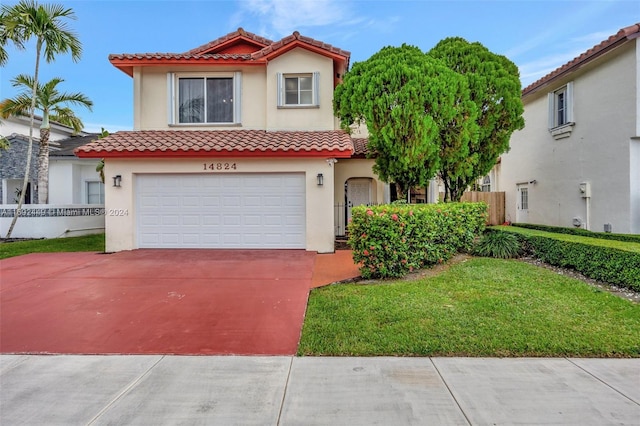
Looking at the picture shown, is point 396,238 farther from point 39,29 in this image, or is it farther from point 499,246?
point 39,29

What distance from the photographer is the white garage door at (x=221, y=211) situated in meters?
11.2

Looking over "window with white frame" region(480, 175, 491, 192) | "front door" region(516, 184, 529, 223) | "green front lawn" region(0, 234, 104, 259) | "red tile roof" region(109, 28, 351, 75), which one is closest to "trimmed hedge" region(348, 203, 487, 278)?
"red tile roof" region(109, 28, 351, 75)

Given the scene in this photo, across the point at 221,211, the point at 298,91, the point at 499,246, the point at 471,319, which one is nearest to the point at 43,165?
the point at 221,211

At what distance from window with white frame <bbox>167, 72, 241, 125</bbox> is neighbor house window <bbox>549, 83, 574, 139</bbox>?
38.3 ft

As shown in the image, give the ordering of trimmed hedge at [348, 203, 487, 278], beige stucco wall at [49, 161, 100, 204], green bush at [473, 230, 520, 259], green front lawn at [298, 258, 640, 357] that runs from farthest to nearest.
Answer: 1. beige stucco wall at [49, 161, 100, 204]
2. green bush at [473, 230, 520, 259]
3. trimmed hedge at [348, 203, 487, 278]
4. green front lawn at [298, 258, 640, 357]

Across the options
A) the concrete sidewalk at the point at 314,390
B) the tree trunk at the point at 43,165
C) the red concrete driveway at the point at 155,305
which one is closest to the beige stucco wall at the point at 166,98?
the red concrete driveway at the point at 155,305

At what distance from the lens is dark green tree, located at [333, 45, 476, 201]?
9211 millimetres

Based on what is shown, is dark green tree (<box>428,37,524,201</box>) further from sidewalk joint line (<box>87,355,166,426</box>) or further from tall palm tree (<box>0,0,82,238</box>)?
tall palm tree (<box>0,0,82,238</box>)

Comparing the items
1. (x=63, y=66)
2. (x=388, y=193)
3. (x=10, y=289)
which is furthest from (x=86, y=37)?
(x=388, y=193)

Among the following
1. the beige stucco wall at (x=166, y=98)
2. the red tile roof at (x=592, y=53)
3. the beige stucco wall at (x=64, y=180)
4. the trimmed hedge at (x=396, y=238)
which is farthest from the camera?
the beige stucco wall at (x=64, y=180)

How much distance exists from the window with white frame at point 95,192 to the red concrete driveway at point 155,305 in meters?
9.63

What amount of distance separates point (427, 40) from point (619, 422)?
11.5 meters

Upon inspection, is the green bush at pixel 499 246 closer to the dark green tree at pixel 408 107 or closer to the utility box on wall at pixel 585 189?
the dark green tree at pixel 408 107

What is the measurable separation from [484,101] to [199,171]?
9.19 m
